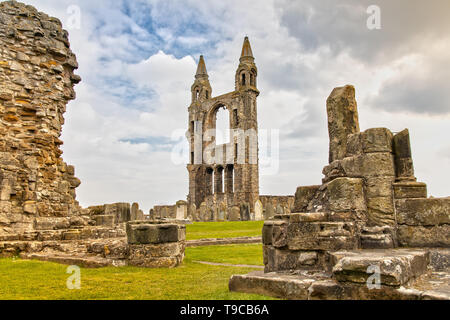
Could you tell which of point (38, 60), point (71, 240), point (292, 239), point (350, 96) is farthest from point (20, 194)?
point (350, 96)

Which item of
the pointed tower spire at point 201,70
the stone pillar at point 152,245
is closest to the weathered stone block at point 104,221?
the stone pillar at point 152,245

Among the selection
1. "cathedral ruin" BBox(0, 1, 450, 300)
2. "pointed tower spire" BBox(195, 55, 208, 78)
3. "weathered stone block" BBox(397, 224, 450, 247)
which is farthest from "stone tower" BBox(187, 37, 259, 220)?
"weathered stone block" BBox(397, 224, 450, 247)

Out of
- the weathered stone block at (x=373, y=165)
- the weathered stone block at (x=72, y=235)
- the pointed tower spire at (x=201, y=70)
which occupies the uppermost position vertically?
the pointed tower spire at (x=201, y=70)

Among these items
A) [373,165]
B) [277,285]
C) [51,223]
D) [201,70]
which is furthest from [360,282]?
[201,70]

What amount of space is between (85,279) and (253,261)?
361 cm

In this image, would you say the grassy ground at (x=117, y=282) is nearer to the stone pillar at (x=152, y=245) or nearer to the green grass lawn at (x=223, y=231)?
the stone pillar at (x=152, y=245)

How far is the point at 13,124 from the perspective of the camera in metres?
9.35

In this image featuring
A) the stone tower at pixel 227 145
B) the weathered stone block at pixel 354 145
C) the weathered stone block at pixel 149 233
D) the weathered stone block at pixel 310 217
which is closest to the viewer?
the weathered stone block at pixel 310 217

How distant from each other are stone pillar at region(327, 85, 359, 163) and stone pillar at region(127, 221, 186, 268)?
10.4 ft

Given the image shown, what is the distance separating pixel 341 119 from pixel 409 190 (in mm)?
1539

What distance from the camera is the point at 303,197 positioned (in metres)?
5.64

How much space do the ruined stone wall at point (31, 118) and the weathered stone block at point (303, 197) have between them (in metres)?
6.46

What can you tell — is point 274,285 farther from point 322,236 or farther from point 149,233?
point 149,233

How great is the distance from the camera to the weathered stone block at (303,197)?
5578 millimetres
